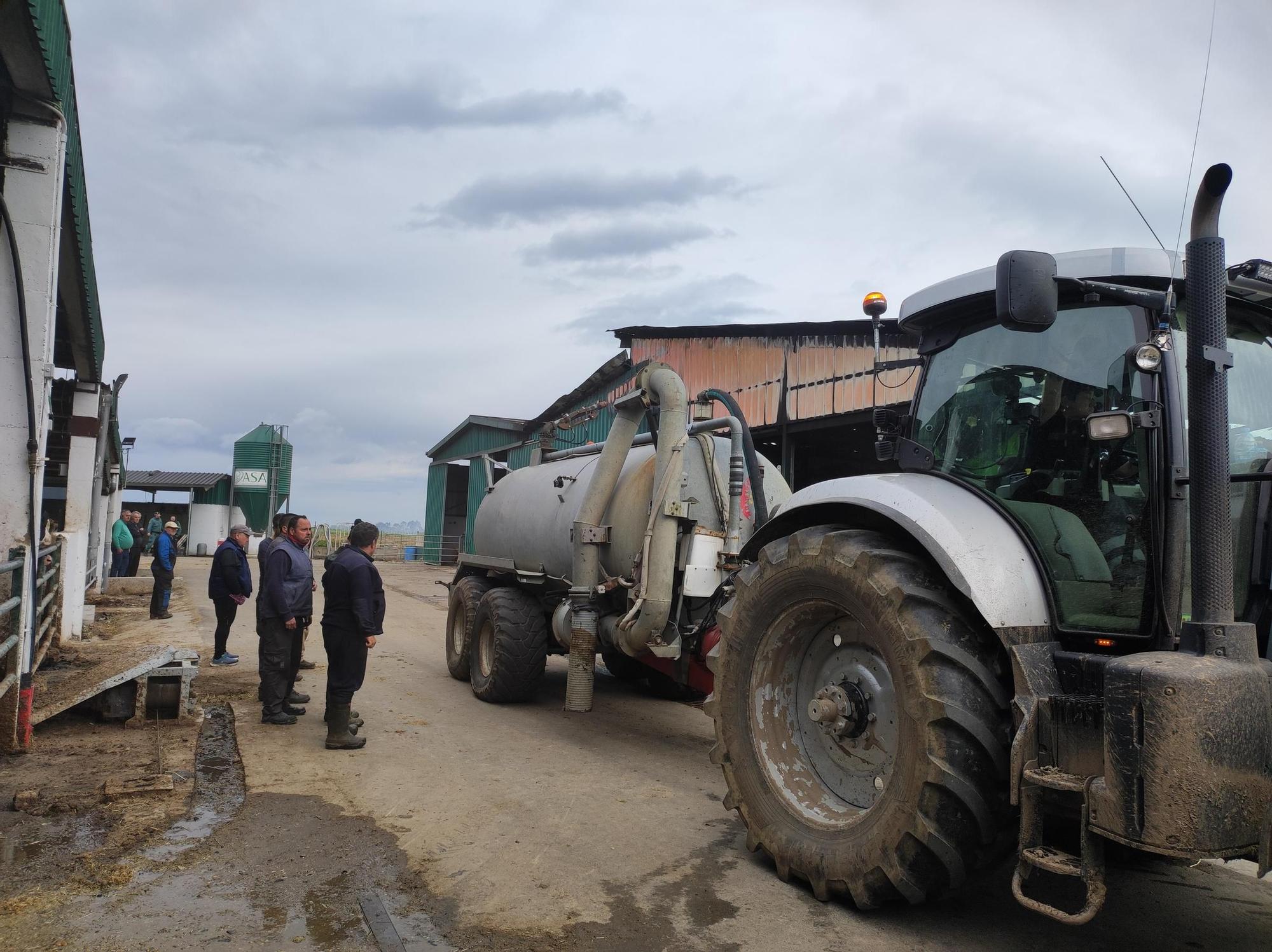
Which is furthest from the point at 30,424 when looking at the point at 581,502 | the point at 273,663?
the point at 581,502

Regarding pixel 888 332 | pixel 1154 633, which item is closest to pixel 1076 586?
pixel 1154 633

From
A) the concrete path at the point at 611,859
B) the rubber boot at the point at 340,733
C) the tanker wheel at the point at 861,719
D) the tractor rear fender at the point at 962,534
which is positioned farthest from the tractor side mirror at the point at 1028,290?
the rubber boot at the point at 340,733

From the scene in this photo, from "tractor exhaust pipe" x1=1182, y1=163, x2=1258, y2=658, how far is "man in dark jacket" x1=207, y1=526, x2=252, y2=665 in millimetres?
8698

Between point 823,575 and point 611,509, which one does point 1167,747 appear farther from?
point 611,509

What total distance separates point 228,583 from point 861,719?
7.63 m

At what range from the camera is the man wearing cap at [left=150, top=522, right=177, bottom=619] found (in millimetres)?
13023

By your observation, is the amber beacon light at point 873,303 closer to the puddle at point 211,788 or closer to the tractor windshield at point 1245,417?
the tractor windshield at point 1245,417

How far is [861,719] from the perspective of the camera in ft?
12.8

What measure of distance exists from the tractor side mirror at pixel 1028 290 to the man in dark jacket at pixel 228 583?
8.28 m

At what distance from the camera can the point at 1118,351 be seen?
344 centimetres

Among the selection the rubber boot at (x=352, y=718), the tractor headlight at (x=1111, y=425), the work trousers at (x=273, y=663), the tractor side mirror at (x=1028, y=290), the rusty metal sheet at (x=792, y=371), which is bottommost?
the rubber boot at (x=352, y=718)

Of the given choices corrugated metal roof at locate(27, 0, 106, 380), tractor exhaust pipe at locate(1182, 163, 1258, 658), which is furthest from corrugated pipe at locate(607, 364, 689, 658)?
corrugated metal roof at locate(27, 0, 106, 380)

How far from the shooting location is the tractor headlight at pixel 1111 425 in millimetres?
3137

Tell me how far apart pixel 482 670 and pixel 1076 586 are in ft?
20.1
